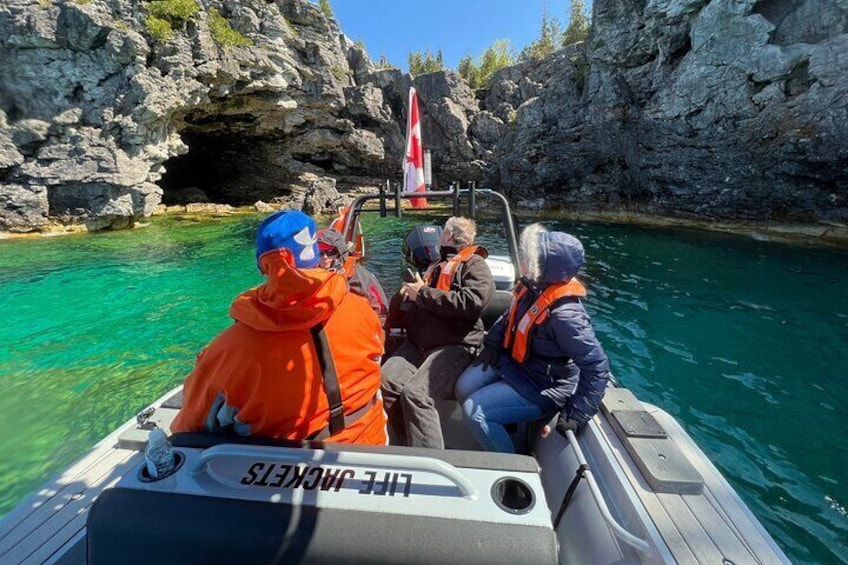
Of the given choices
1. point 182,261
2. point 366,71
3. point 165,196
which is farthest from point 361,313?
point 366,71

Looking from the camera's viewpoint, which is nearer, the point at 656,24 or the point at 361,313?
the point at 361,313

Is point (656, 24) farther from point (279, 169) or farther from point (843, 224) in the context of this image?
point (279, 169)

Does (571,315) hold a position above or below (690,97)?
below

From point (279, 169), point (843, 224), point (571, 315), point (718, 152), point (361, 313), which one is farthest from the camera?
point (279, 169)

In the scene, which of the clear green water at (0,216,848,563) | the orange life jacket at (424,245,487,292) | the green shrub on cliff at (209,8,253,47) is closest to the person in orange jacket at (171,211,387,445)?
the orange life jacket at (424,245,487,292)

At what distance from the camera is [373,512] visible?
49.0 inches

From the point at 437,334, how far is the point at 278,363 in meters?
1.56

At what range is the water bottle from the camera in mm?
1335

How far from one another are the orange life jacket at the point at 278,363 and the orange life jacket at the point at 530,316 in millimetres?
1201

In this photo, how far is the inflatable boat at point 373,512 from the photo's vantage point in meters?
1.19

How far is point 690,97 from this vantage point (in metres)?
17.5

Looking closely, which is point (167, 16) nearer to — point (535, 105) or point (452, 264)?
point (535, 105)

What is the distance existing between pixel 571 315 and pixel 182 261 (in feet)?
→ 45.6

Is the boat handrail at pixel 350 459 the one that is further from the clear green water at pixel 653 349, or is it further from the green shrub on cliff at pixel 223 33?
the green shrub on cliff at pixel 223 33
